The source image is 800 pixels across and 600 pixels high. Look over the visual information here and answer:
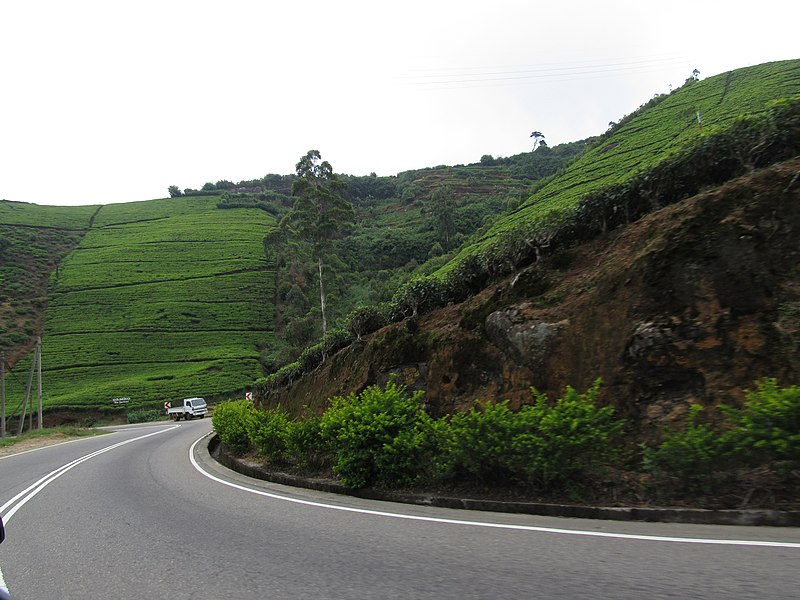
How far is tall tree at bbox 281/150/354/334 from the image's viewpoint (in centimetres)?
3869

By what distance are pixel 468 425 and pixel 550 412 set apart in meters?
1.14

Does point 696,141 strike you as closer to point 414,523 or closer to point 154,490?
point 414,523

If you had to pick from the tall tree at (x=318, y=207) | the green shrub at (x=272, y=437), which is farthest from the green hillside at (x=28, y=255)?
the green shrub at (x=272, y=437)

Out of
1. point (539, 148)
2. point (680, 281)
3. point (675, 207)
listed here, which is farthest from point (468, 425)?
point (539, 148)

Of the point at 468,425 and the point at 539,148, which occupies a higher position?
the point at 539,148

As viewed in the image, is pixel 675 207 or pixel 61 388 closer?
pixel 675 207

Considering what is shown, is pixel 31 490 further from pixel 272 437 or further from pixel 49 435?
pixel 49 435

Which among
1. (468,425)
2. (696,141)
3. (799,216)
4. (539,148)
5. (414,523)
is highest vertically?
(539,148)

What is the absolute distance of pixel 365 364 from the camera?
1331 centimetres

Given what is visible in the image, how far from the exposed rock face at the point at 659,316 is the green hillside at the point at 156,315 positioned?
42.5m

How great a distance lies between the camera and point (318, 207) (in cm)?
4084

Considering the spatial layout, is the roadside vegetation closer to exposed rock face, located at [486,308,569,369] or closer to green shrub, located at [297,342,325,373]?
exposed rock face, located at [486,308,569,369]

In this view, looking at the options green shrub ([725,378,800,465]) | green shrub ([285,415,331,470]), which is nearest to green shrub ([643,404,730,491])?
green shrub ([725,378,800,465])

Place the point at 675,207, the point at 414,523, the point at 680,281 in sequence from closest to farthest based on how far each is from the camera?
the point at 414,523 < the point at 680,281 < the point at 675,207
